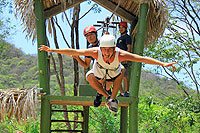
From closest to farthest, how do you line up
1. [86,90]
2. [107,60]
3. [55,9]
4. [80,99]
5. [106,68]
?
1. [107,60]
2. [106,68]
3. [80,99]
4. [86,90]
5. [55,9]

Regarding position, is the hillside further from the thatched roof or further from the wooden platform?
the wooden platform

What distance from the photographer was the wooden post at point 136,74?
6645 mm

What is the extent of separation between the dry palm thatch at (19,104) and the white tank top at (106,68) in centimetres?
111

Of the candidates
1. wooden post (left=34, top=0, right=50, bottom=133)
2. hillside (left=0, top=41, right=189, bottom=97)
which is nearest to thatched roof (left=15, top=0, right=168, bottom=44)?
wooden post (left=34, top=0, right=50, bottom=133)

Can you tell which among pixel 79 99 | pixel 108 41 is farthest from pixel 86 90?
pixel 108 41

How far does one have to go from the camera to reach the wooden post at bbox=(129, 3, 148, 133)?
21.8 feet

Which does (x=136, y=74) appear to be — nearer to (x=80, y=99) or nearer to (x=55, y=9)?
(x=80, y=99)

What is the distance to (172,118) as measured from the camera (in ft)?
36.2

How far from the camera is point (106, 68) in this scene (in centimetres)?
546

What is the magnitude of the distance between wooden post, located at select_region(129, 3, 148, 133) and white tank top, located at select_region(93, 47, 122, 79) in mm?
1127

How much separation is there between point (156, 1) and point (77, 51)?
2.26m

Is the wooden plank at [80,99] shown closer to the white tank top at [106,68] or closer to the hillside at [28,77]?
the white tank top at [106,68]

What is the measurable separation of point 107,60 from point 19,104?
1560 millimetres

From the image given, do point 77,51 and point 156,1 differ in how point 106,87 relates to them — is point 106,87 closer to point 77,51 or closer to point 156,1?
point 77,51
